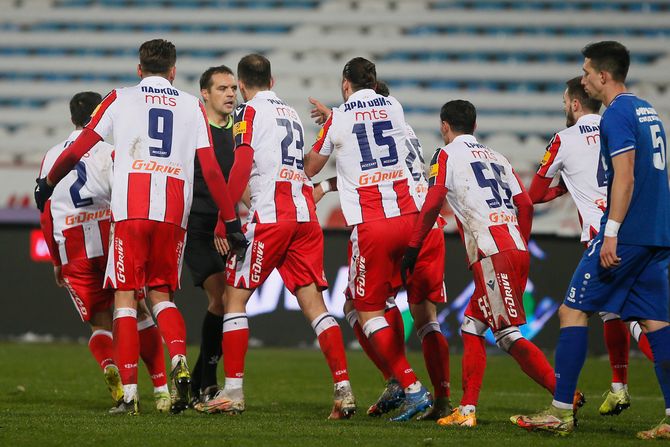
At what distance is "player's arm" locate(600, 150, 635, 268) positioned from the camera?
5.70 metres

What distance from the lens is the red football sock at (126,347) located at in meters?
6.69

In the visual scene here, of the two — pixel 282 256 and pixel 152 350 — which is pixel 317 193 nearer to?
pixel 282 256

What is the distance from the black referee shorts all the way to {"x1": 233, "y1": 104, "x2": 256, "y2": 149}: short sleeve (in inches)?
39.1

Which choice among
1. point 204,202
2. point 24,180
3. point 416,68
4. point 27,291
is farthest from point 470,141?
point 416,68

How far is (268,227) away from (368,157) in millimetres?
830

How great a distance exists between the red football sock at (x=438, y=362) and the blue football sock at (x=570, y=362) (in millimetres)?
1408

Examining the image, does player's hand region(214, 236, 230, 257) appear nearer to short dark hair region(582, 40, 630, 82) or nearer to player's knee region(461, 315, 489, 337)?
player's knee region(461, 315, 489, 337)

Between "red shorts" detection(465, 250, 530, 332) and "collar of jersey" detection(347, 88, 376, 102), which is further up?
"collar of jersey" detection(347, 88, 376, 102)

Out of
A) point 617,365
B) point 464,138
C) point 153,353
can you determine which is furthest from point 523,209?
point 153,353

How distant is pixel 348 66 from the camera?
737 centimetres

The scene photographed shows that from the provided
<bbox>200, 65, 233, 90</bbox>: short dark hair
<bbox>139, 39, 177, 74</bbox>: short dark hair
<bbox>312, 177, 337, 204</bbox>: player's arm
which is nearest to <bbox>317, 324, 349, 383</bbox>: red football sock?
<bbox>312, 177, 337, 204</bbox>: player's arm

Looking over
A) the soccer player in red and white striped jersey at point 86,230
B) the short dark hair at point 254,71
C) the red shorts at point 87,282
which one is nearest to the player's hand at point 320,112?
the short dark hair at point 254,71

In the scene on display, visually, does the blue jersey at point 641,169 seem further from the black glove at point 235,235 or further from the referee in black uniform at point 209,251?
the referee in black uniform at point 209,251

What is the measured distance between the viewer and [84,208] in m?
7.74
